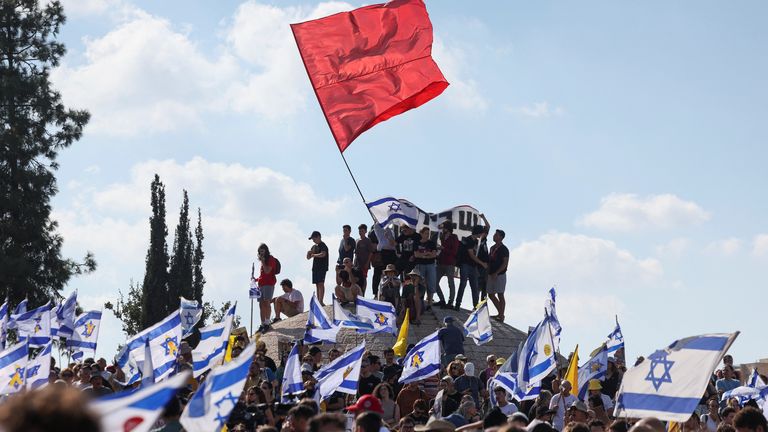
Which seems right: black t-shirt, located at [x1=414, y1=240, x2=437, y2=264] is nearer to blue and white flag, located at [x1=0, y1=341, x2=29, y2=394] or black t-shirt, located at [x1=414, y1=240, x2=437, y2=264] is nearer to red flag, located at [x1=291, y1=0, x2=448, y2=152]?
red flag, located at [x1=291, y1=0, x2=448, y2=152]

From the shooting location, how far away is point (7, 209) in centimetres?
3403

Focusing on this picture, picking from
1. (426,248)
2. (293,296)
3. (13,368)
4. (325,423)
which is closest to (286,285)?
(293,296)

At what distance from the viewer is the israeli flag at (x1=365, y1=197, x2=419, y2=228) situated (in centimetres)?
2278

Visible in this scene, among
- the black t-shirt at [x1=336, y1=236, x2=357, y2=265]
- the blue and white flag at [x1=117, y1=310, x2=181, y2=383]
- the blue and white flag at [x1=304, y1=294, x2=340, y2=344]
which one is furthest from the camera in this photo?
the black t-shirt at [x1=336, y1=236, x2=357, y2=265]

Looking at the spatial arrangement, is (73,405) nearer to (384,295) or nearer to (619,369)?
(619,369)

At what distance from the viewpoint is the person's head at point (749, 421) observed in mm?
7734

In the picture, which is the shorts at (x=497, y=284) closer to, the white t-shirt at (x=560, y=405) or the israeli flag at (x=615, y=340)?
the israeli flag at (x=615, y=340)

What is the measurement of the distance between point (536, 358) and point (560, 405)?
672mm

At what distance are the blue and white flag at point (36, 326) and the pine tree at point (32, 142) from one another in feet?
42.8

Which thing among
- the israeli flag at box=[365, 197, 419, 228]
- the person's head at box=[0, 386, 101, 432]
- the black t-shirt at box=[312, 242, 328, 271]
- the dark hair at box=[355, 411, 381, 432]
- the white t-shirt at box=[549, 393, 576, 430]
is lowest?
the person's head at box=[0, 386, 101, 432]

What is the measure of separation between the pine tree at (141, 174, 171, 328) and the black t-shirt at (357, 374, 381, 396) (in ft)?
111

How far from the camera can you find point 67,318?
70.3 ft

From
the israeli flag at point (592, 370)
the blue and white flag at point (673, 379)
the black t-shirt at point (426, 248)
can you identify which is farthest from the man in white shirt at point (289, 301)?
the blue and white flag at point (673, 379)

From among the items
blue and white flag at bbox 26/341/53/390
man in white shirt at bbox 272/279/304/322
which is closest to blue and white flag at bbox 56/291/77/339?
man in white shirt at bbox 272/279/304/322
